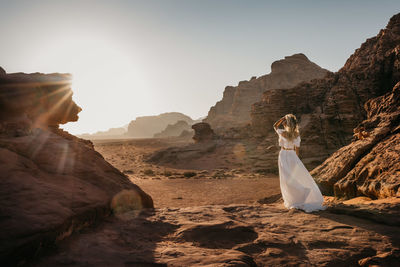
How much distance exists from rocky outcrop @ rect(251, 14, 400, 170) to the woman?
1526 cm

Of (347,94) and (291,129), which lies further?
(347,94)

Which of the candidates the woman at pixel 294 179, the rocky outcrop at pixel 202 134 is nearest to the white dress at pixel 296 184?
the woman at pixel 294 179

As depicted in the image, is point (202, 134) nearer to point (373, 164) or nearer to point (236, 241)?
point (373, 164)

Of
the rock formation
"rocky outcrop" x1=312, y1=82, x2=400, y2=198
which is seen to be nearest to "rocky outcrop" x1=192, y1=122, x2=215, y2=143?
"rocky outcrop" x1=312, y1=82, x2=400, y2=198

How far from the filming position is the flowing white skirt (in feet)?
16.1

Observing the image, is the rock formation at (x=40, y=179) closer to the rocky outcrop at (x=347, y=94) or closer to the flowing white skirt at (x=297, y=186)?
the flowing white skirt at (x=297, y=186)

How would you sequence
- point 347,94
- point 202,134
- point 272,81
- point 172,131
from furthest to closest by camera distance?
point 172,131 → point 272,81 → point 202,134 → point 347,94

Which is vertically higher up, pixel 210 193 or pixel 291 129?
pixel 291 129

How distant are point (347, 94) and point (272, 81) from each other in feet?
221

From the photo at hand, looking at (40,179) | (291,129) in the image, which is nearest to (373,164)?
(291,129)

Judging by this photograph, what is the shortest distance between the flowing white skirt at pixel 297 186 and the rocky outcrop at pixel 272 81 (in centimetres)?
6830

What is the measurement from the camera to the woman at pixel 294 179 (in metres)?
4.93

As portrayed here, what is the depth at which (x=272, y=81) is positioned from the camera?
85.1 m

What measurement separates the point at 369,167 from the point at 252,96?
280 ft
